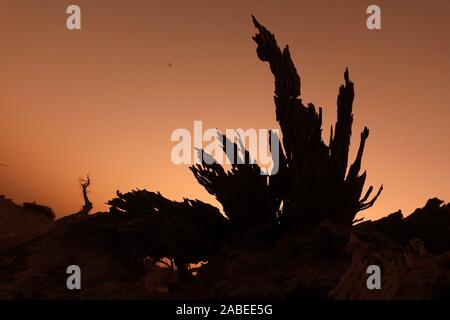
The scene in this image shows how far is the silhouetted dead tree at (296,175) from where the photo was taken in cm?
453

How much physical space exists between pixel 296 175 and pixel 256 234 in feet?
2.65

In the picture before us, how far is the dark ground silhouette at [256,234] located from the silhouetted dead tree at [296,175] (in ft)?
0.04

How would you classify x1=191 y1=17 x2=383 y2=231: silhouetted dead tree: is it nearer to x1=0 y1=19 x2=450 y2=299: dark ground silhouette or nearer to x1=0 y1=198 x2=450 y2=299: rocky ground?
x1=0 y1=19 x2=450 y2=299: dark ground silhouette

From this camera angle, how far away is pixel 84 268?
4.04m

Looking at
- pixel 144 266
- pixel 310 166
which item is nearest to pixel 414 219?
pixel 310 166

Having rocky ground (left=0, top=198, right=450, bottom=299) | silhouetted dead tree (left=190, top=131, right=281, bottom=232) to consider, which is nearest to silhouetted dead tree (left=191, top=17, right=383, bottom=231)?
silhouetted dead tree (left=190, top=131, right=281, bottom=232)

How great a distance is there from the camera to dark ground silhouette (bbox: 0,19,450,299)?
3387 mm

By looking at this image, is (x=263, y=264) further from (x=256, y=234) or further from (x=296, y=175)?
(x=296, y=175)

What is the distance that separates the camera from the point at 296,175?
4.56 metres

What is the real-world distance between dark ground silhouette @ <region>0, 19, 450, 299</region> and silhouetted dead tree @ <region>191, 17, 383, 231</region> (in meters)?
0.01

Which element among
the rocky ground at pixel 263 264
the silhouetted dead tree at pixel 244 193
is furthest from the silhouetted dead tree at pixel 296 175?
the rocky ground at pixel 263 264
